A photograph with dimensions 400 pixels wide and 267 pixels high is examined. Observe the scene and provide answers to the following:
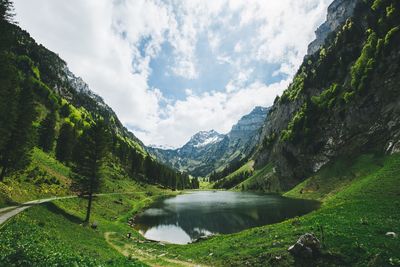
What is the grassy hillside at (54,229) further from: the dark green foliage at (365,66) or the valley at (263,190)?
the dark green foliage at (365,66)

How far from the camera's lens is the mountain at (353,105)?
3824 inches

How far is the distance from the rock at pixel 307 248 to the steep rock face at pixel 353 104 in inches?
2705

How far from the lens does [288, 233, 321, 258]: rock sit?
2444 cm

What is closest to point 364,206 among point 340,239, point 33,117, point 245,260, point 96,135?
point 340,239

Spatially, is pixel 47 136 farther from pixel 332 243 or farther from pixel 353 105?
pixel 353 105

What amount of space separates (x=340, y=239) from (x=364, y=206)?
2171 centimetres

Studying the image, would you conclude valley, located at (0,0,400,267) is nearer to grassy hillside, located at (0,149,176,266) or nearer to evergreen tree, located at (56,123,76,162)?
grassy hillside, located at (0,149,176,266)

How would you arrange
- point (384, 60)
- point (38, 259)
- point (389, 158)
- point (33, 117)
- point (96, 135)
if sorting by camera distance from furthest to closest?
1. point (384, 60)
2. point (389, 158)
3. point (33, 117)
4. point (96, 135)
5. point (38, 259)

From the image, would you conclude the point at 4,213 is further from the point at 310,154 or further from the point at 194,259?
the point at 310,154

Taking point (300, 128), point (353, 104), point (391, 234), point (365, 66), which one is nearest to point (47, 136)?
point (391, 234)

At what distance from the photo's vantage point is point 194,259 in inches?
1204

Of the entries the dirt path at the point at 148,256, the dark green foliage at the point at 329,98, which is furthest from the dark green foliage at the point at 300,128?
the dirt path at the point at 148,256

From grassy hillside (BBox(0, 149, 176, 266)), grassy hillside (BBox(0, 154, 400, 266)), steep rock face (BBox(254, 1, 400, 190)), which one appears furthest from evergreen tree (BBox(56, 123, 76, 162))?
steep rock face (BBox(254, 1, 400, 190))

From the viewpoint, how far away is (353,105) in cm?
11600
